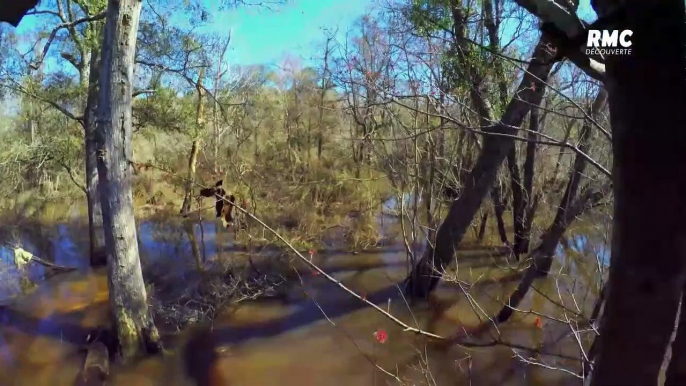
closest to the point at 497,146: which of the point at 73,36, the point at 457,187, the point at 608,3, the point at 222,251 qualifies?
the point at 457,187

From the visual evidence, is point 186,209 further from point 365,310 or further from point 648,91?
point 648,91

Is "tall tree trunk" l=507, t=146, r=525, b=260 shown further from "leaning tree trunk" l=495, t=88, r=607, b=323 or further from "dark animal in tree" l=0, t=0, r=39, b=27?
"dark animal in tree" l=0, t=0, r=39, b=27

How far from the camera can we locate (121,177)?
558cm

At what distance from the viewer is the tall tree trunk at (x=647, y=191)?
0.83m

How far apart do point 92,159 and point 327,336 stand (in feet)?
19.3

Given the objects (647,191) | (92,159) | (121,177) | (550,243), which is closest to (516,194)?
(550,243)

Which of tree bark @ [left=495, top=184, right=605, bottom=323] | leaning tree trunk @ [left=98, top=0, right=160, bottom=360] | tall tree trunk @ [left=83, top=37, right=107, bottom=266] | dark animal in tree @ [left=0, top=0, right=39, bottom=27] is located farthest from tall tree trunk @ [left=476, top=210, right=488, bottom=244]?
dark animal in tree @ [left=0, top=0, right=39, bottom=27]

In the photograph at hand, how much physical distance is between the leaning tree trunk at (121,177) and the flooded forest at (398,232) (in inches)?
0.9

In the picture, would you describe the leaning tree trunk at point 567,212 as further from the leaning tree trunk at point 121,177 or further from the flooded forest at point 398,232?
the leaning tree trunk at point 121,177

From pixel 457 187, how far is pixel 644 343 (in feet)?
22.7

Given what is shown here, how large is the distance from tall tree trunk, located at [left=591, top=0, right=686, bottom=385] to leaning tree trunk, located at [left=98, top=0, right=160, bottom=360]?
559 cm

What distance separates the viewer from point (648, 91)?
33.5 inches

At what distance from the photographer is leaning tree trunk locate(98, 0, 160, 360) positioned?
17.8ft

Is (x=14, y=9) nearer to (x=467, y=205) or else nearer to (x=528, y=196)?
(x=467, y=205)
